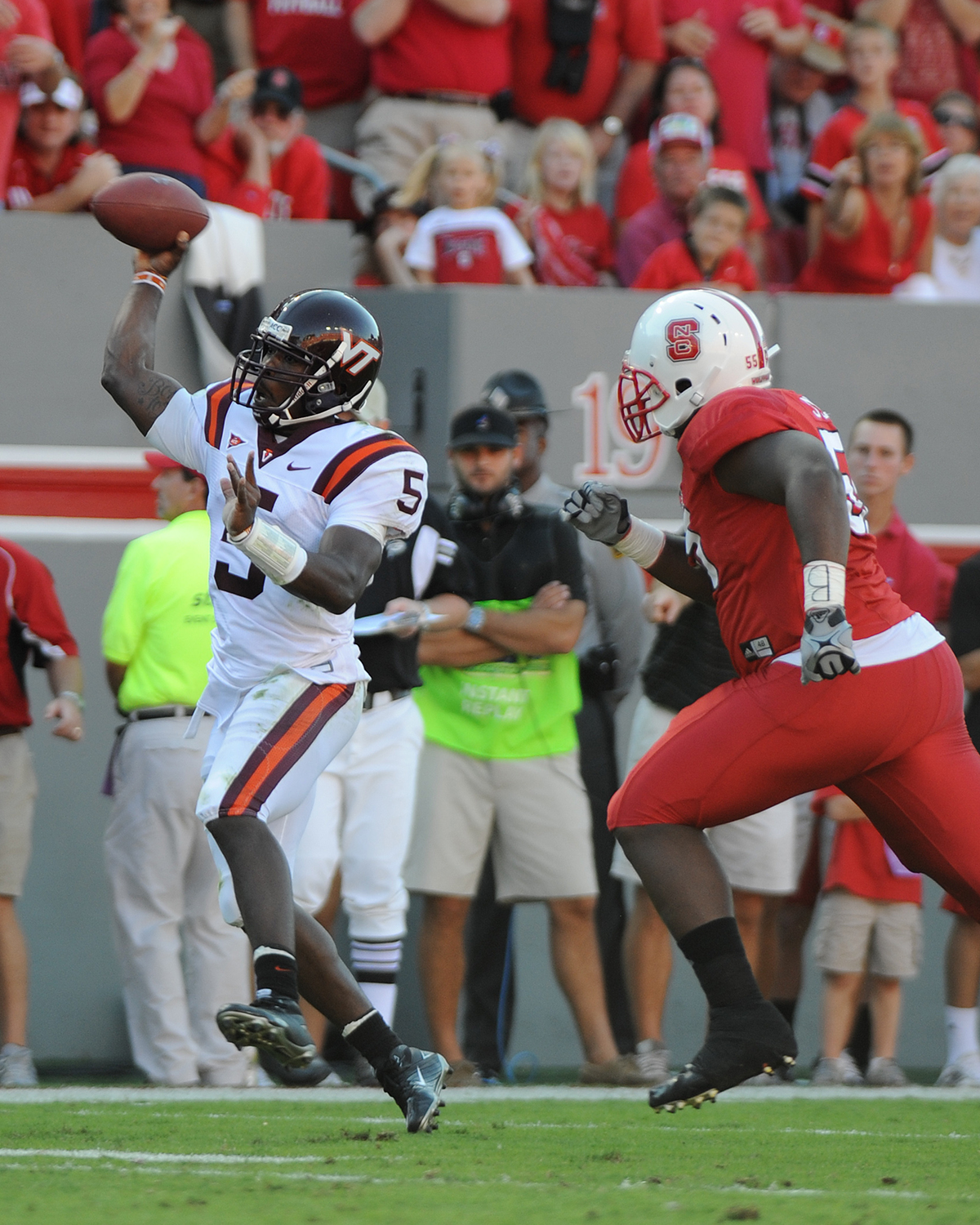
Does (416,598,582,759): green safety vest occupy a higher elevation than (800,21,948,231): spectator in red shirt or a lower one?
lower

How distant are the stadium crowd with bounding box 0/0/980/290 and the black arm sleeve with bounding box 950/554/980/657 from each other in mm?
1801

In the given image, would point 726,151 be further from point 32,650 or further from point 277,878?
point 277,878

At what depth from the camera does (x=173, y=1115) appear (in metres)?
4.96

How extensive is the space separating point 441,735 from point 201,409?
2.26 meters

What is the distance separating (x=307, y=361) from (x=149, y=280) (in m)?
0.68

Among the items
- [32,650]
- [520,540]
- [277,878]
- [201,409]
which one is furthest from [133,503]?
[277,878]

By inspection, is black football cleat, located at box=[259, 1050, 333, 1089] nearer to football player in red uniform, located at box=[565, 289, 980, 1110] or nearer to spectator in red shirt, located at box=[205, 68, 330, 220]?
football player in red uniform, located at box=[565, 289, 980, 1110]

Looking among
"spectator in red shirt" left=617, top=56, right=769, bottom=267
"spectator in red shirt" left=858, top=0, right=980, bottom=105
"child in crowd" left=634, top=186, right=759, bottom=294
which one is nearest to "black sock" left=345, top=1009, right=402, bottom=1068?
"child in crowd" left=634, top=186, right=759, bottom=294

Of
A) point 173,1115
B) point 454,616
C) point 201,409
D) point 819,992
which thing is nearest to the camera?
point 201,409

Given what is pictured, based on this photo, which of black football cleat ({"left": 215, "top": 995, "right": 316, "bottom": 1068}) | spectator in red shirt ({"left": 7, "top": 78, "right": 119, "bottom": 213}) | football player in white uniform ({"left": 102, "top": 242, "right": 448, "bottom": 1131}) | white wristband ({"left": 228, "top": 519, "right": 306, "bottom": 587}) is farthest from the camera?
spectator in red shirt ({"left": 7, "top": 78, "right": 119, "bottom": 213})

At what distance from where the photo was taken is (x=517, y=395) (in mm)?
6906

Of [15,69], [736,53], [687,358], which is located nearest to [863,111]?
[736,53]

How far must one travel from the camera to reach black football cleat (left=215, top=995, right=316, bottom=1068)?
3.90 m

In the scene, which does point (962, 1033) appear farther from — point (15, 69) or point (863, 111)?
point (15, 69)
